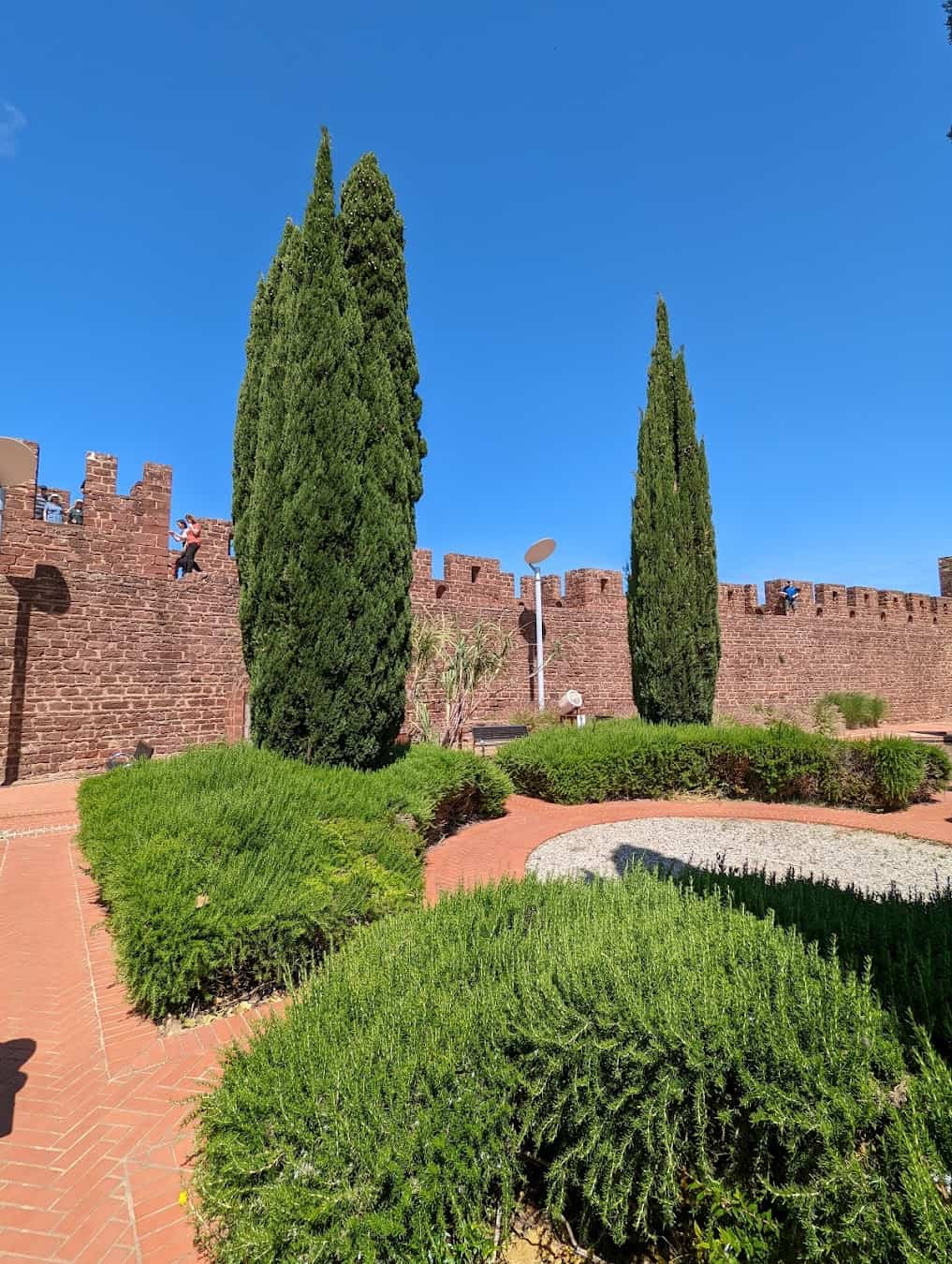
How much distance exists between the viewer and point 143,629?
10695 millimetres

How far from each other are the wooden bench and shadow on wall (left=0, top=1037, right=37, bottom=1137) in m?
9.32

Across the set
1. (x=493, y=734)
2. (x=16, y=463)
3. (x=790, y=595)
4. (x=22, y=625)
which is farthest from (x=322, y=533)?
(x=790, y=595)

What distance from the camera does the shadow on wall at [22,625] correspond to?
9.29 meters

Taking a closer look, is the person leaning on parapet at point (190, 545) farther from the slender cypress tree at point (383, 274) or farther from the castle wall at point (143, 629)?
the slender cypress tree at point (383, 274)

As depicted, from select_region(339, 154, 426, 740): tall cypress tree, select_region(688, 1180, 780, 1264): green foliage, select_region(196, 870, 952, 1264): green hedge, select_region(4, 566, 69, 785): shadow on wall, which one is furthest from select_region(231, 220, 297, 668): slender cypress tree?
select_region(688, 1180, 780, 1264): green foliage

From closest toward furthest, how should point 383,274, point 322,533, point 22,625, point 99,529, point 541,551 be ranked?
1. point 322,533
2. point 383,274
3. point 22,625
4. point 99,529
5. point 541,551

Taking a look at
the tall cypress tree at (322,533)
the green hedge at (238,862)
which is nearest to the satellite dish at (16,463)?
the tall cypress tree at (322,533)

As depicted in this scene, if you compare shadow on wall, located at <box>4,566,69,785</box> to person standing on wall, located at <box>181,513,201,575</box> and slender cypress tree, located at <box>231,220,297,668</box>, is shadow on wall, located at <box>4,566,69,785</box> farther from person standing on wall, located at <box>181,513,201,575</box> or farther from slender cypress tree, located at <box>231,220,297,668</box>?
slender cypress tree, located at <box>231,220,297,668</box>

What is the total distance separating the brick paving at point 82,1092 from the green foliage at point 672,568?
6.72 metres

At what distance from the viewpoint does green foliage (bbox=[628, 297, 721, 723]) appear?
11133 millimetres

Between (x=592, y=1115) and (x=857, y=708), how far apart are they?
2152cm

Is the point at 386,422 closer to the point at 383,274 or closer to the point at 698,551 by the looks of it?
the point at 383,274

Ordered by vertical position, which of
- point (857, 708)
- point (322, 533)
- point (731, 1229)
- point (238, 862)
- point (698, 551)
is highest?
point (698, 551)

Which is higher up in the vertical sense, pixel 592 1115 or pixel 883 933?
pixel 883 933
